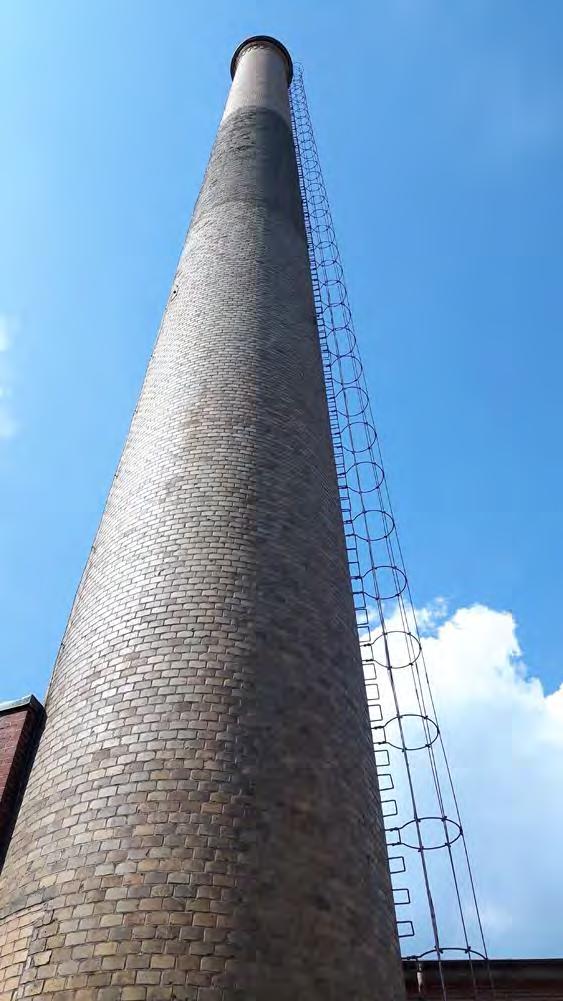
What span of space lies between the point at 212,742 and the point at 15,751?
6.61 ft

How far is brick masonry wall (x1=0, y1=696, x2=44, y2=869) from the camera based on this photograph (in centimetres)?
609

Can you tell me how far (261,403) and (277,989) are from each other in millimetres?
5375

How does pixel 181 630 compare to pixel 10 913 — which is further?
pixel 181 630

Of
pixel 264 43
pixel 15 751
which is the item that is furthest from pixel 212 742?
pixel 264 43

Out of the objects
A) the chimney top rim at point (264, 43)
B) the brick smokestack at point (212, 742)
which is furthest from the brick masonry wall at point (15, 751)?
the chimney top rim at point (264, 43)

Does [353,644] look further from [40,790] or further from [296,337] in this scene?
[296,337]

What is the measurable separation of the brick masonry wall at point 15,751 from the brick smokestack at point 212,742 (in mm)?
274

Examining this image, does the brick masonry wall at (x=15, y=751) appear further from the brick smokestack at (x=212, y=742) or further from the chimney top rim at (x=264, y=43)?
the chimney top rim at (x=264, y=43)

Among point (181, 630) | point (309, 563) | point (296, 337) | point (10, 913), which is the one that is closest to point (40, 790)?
point (10, 913)

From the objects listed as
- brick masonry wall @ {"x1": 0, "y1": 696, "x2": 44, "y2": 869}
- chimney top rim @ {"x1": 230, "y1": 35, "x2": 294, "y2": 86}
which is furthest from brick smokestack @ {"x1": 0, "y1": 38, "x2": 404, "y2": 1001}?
chimney top rim @ {"x1": 230, "y1": 35, "x2": 294, "y2": 86}

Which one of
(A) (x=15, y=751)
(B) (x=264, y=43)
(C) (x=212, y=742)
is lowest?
(C) (x=212, y=742)

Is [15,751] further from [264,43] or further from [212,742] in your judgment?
[264,43]

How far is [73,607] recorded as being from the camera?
7.46m

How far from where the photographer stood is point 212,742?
5.22 m
